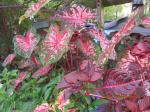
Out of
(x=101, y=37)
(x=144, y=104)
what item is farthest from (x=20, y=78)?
(x=144, y=104)

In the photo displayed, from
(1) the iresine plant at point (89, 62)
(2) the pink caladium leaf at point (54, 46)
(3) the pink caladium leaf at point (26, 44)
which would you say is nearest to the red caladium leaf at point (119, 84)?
(1) the iresine plant at point (89, 62)

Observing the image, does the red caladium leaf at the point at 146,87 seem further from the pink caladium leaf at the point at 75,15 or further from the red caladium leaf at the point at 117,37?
the pink caladium leaf at the point at 75,15

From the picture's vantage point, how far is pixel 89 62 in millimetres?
1377

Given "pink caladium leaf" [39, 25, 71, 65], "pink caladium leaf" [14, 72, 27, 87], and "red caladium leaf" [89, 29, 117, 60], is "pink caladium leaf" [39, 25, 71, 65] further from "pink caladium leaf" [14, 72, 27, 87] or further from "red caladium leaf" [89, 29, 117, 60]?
"pink caladium leaf" [14, 72, 27, 87]

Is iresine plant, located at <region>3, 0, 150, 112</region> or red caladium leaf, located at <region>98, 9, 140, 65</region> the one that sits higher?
red caladium leaf, located at <region>98, 9, 140, 65</region>

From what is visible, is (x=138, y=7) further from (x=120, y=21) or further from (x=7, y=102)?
(x=120, y=21)

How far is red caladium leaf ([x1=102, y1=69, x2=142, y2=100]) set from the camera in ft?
3.73

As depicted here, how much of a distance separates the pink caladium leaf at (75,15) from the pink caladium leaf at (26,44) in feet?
0.56

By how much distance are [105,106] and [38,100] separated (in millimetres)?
403

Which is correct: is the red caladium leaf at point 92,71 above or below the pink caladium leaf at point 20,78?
above

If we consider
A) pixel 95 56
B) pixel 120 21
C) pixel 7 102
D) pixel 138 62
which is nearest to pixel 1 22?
pixel 120 21

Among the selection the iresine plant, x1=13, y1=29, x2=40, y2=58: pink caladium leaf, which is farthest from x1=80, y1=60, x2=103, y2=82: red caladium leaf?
x1=13, y1=29, x2=40, y2=58: pink caladium leaf

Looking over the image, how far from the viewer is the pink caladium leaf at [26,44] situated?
1.64 metres

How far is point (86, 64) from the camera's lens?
4.50 feet
